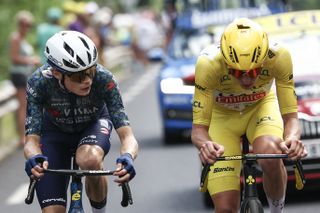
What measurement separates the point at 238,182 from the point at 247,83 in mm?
835

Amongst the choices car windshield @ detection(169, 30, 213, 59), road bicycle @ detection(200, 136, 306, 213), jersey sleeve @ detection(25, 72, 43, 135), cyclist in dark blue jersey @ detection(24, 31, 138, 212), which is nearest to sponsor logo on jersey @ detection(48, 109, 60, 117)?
cyclist in dark blue jersey @ detection(24, 31, 138, 212)

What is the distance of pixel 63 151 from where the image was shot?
8789 mm

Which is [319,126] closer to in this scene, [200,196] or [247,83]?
[200,196]

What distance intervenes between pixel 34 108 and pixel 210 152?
4.36ft

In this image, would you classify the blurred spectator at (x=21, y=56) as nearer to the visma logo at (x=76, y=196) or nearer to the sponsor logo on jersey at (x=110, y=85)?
the sponsor logo on jersey at (x=110, y=85)

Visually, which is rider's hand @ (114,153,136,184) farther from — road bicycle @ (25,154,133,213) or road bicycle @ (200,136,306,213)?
road bicycle @ (200,136,306,213)

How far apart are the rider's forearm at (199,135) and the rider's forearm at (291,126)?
55 cm

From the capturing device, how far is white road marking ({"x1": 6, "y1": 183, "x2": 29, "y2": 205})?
13.5 meters

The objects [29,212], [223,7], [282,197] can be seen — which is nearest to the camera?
[282,197]

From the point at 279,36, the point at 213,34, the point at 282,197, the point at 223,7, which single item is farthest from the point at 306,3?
the point at 282,197

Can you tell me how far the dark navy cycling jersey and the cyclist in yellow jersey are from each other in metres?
0.58

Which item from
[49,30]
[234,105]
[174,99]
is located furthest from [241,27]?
[49,30]

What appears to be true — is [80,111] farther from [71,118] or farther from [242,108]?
[242,108]

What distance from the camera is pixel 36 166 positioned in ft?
26.0
